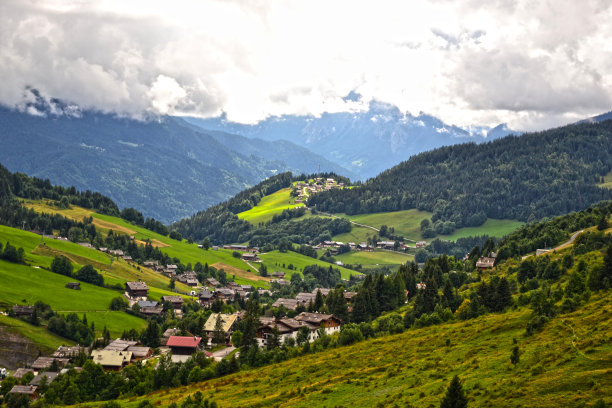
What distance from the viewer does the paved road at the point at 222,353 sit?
99.9 meters

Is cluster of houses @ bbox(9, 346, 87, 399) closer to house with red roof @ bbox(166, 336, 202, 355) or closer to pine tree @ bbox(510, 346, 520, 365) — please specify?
house with red roof @ bbox(166, 336, 202, 355)

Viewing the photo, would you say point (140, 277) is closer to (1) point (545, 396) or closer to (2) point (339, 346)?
(2) point (339, 346)

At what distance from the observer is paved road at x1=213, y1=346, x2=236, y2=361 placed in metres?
99.9

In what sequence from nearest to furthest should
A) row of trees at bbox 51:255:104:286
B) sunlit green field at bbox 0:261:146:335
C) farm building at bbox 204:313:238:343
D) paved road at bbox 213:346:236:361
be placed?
paved road at bbox 213:346:236:361
farm building at bbox 204:313:238:343
sunlit green field at bbox 0:261:146:335
row of trees at bbox 51:255:104:286

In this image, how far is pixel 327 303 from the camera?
118938 millimetres

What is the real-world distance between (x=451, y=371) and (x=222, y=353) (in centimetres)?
5724

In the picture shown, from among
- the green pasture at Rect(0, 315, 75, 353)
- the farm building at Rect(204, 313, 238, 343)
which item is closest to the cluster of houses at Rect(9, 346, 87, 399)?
the green pasture at Rect(0, 315, 75, 353)

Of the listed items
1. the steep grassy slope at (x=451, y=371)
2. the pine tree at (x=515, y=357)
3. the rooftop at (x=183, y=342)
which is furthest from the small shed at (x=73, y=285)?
the pine tree at (x=515, y=357)

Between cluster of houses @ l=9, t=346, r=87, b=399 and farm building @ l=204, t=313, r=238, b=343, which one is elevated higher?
farm building @ l=204, t=313, r=238, b=343

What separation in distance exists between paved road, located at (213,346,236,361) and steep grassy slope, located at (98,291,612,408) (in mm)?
17708

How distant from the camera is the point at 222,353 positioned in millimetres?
103688

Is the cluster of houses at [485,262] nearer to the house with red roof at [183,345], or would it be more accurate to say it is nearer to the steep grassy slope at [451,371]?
the steep grassy slope at [451,371]

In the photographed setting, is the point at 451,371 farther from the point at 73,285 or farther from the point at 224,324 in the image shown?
the point at 73,285

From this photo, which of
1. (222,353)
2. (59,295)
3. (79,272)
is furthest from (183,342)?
(79,272)
